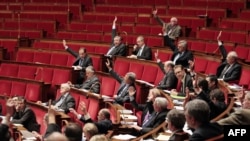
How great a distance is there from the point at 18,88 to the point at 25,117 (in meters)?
0.62

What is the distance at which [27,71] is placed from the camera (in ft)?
9.75

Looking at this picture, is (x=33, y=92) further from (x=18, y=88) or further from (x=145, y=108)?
(x=145, y=108)

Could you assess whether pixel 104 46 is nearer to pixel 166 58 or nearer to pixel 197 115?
pixel 166 58

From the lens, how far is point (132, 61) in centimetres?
281

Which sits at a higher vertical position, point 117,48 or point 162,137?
point 117,48

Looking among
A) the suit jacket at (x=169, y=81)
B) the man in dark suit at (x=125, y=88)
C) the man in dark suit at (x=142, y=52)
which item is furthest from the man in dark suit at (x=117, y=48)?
the suit jacket at (x=169, y=81)

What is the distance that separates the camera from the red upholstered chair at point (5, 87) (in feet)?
9.05

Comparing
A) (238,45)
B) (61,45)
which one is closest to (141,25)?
(61,45)

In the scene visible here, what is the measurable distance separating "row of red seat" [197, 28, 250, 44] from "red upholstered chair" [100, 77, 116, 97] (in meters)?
0.84

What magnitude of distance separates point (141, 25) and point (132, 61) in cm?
73

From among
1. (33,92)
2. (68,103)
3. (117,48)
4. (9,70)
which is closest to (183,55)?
(117,48)

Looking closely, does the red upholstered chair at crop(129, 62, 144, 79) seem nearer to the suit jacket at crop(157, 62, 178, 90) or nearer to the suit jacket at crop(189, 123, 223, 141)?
the suit jacket at crop(157, 62, 178, 90)

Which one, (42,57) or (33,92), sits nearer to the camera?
(33,92)

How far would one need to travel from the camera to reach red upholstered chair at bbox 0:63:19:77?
302 cm
